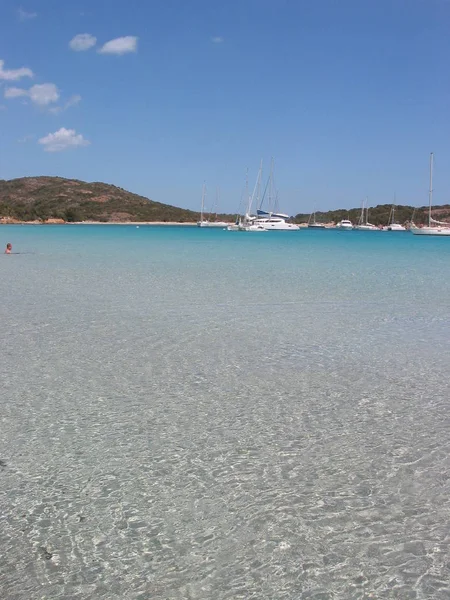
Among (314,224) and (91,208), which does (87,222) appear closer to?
(91,208)

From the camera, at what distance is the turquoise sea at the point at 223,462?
3.44 m

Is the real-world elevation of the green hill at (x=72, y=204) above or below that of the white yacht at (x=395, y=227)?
above

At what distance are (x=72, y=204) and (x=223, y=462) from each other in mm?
171797

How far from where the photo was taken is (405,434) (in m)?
5.57

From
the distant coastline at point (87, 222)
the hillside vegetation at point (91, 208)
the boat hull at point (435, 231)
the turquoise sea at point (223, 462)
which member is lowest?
the turquoise sea at point (223, 462)

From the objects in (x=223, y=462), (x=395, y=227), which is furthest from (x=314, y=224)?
(x=223, y=462)

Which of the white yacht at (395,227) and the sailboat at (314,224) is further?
the sailboat at (314,224)

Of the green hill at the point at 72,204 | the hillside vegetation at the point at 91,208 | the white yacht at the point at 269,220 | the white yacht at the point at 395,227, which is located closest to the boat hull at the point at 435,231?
the white yacht at the point at 269,220

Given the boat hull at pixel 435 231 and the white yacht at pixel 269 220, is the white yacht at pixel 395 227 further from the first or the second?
the boat hull at pixel 435 231

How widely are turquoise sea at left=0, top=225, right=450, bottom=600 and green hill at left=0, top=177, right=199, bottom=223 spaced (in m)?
140

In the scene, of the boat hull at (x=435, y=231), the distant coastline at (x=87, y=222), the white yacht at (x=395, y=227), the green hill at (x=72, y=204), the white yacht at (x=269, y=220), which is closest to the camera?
the boat hull at (x=435, y=231)

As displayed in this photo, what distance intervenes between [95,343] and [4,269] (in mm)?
15346

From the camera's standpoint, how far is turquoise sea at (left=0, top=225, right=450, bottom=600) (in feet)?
11.3

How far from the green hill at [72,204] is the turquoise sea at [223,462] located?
14030 centimetres
